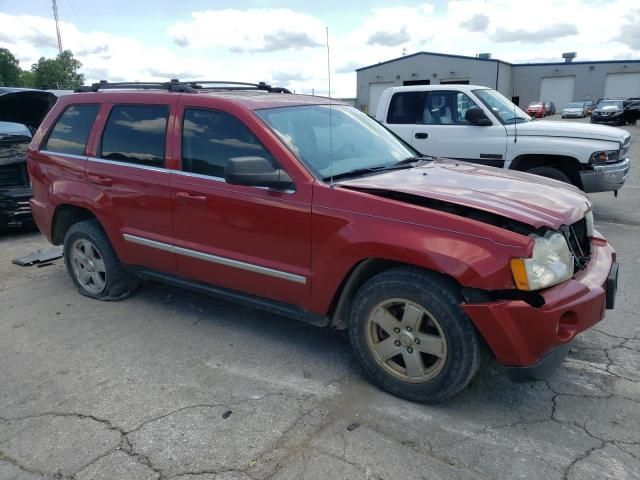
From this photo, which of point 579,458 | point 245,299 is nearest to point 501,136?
point 245,299

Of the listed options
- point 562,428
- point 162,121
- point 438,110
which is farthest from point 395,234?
point 438,110

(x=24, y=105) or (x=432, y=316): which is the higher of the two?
(x=24, y=105)

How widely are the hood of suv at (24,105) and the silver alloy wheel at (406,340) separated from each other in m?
6.27

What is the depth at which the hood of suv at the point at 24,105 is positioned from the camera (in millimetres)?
7168

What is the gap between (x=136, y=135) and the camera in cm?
419

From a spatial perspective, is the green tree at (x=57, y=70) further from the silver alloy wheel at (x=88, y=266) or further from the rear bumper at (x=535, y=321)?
the rear bumper at (x=535, y=321)

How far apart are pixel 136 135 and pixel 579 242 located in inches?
133

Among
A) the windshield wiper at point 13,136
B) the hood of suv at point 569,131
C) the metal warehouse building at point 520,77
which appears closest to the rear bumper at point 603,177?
the hood of suv at point 569,131

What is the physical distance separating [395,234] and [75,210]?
10.7 ft

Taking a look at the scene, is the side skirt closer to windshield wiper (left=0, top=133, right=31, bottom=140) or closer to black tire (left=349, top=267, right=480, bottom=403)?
black tire (left=349, top=267, right=480, bottom=403)

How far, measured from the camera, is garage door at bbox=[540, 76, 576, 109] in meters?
51.6

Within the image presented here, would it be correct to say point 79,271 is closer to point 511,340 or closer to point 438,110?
point 511,340

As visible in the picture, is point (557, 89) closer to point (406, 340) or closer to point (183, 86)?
point (183, 86)

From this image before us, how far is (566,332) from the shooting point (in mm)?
2738
